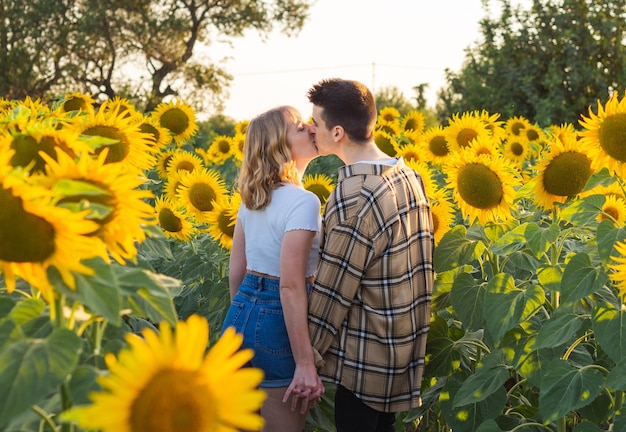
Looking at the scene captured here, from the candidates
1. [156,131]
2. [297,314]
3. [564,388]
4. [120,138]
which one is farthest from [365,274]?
[156,131]

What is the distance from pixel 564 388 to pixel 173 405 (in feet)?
5.59

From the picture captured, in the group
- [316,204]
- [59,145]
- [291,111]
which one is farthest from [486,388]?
[59,145]

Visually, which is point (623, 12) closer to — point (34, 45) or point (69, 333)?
point (34, 45)

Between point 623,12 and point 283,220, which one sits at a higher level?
point 623,12

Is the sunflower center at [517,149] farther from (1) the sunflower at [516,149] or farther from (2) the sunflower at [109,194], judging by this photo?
(2) the sunflower at [109,194]

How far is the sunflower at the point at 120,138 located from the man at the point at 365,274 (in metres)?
0.82

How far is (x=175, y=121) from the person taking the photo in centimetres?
636

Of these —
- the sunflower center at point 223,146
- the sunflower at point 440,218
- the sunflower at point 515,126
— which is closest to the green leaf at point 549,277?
the sunflower at point 440,218

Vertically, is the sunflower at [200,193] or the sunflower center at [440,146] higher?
the sunflower center at [440,146]

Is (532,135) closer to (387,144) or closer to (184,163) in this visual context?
(387,144)

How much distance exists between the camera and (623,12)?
17.0 m

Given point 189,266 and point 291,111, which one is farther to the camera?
point 189,266

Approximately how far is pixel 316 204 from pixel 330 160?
3.80 m

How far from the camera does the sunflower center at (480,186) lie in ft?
10.2
